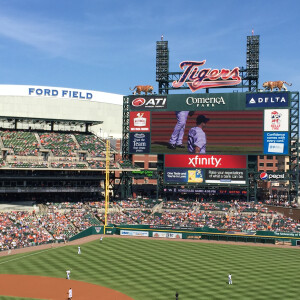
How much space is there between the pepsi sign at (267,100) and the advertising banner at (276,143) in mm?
4878

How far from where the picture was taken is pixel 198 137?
250 ft

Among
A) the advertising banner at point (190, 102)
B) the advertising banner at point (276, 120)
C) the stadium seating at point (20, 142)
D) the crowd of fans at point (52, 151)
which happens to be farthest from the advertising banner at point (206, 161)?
the stadium seating at point (20, 142)

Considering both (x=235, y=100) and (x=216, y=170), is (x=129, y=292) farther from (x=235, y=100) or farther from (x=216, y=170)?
(x=235, y=100)

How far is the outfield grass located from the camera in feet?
119

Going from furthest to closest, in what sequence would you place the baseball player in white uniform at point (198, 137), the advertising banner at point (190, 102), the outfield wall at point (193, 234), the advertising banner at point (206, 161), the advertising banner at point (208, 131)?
the baseball player in white uniform at point (198, 137) → the advertising banner at point (190, 102) → the advertising banner at point (206, 161) → the advertising banner at point (208, 131) → the outfield wall at point (193, 234)

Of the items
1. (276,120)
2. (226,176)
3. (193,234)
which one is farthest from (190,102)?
(193,234)

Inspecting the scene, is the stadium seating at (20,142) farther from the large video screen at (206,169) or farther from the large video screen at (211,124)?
the large video screen at (206,169)

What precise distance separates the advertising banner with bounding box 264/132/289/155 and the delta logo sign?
10936mm

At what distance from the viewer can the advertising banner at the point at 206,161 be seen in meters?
75.6

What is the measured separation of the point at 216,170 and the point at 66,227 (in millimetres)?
27487

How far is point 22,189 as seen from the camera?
70.6 metres

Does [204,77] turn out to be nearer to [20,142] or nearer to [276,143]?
[276,143]

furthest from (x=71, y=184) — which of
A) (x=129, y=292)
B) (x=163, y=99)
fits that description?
(x=129, y=292)

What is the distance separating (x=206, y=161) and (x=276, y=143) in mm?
11983
